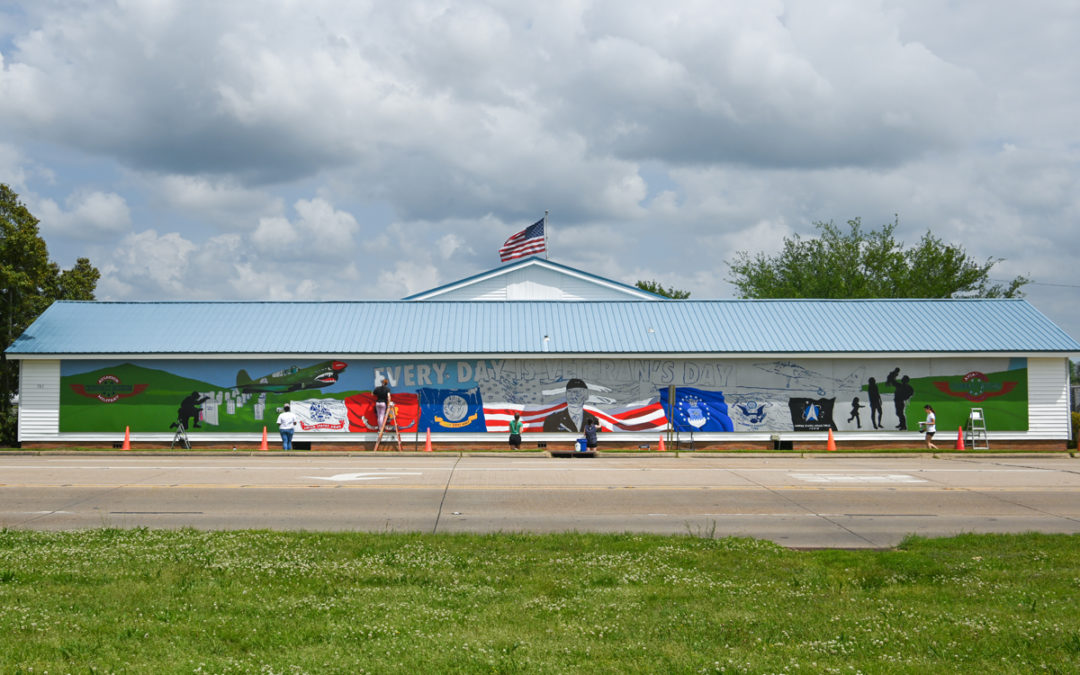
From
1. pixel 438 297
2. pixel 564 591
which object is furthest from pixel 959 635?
pixel 438 297

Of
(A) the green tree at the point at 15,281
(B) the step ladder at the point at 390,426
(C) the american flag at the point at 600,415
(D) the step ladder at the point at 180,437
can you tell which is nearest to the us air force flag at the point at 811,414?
(C) the american flag at the point at 600,415

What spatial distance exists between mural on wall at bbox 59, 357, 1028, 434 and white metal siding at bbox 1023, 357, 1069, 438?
372 mm

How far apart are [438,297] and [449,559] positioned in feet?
88.2

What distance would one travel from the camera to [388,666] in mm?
5785

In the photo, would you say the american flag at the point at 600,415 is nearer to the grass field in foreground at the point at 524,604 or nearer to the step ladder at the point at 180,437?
the step ladder at the point at 180,437

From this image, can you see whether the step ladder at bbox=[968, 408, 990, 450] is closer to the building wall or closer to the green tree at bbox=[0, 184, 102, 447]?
the building wall

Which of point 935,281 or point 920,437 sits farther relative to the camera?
point 935,281

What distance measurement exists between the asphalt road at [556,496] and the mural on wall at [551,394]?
4.43 metres

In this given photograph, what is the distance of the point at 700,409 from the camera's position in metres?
28.3

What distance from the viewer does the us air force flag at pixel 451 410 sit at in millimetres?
27922

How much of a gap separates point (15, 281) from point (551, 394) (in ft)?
57.9

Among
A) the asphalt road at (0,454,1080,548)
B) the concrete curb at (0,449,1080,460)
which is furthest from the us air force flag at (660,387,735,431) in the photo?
the asphalt road at (0,454,1080,548)

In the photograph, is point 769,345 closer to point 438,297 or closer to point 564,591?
point 438,297

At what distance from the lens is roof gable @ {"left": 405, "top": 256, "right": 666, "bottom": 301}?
117 ft
